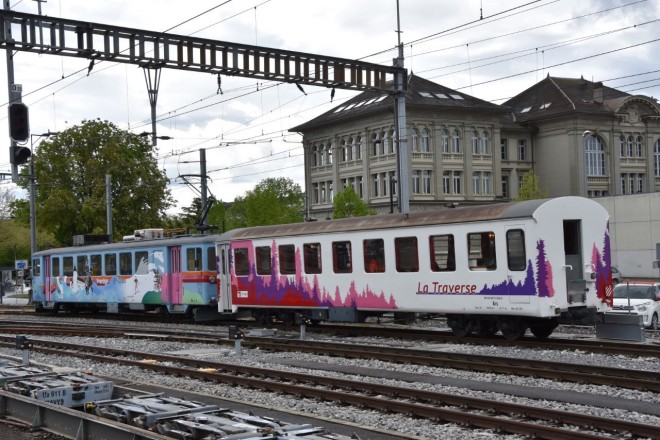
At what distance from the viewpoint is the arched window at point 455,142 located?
74812 mm

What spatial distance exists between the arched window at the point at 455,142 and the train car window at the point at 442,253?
55982 mm

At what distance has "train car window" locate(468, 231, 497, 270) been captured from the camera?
60.9 feet

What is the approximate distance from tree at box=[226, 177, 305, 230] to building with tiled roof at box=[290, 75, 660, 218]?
6.52m

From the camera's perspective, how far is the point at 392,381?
1415 centimetres

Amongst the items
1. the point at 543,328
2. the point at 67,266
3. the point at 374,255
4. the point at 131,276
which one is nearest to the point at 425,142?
the point at 67,266

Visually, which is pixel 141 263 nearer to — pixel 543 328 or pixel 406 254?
pixel 406 254

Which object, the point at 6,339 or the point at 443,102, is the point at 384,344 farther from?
the point at 443,102

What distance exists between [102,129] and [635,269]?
33.7 metres

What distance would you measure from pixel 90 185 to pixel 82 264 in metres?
20.0

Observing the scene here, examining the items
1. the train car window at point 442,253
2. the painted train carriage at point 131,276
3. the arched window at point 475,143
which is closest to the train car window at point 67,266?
the painted train carriage at point 131,276

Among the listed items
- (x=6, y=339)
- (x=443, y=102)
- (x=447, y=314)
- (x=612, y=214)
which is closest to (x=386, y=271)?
(x=447, y=314)

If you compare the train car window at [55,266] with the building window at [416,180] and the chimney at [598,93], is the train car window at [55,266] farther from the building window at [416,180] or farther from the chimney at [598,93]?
the chimney at [598,93]

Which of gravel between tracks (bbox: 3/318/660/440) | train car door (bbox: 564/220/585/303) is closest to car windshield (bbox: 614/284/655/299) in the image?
train car door (bbox: 564/220/585/303)

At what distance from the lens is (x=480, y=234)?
18750 millimetres
